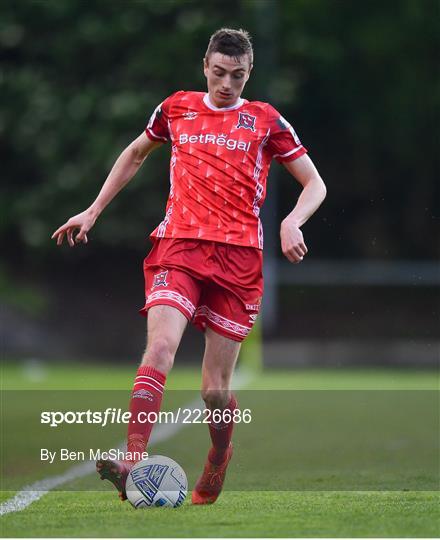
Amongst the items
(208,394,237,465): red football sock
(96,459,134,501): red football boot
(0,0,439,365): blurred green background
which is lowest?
(0,0,439,365): blurred green background

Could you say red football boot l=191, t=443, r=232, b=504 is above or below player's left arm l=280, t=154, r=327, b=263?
below

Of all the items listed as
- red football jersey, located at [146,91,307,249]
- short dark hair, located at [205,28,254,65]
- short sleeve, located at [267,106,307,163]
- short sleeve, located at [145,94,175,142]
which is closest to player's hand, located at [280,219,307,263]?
red football jersey, located at [146,91,307,249]

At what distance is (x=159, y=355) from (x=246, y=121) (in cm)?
125

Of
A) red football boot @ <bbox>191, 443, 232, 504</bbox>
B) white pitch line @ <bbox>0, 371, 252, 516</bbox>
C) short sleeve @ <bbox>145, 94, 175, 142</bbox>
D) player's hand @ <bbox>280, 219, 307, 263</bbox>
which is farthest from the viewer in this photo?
short sleeve @ <bbox>145, 94, 175, 142</bbox>

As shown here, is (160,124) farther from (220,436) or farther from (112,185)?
(220,436)

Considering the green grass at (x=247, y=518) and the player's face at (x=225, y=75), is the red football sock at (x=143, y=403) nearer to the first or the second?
the green grass at (x=247, y=518)

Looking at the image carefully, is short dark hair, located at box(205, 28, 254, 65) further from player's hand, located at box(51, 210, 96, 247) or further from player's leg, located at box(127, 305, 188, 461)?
player's leg, located at box(127, 305, 188, 461)

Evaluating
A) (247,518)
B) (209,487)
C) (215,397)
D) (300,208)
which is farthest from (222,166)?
(247,518)

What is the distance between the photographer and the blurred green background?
24000 mm

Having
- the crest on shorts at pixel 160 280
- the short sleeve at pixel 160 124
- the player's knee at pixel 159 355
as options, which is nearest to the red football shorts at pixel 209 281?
the crest on shorts at pixel 160 280

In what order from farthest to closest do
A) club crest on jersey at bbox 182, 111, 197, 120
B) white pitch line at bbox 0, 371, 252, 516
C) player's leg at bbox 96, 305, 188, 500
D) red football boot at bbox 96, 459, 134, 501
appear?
club crest on jersey at bbox 182, 111, 197, 120 < white pitch line at bbox 0, 371, 252, 516 < player's leg at bbox 96, 305, 188, 500 < red football boot at bbox 96, 459, 134, 501

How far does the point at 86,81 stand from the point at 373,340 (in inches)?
299

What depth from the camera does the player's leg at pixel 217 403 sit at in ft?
19.8

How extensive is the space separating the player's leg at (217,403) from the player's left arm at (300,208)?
1.77 feet
